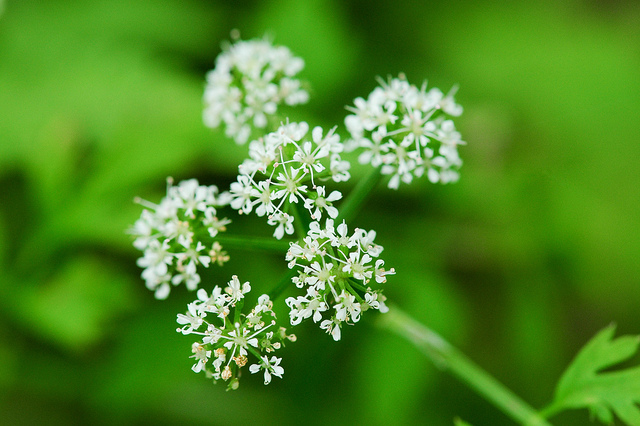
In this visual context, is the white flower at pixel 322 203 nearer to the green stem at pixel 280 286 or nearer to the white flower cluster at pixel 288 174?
the white flower cluster at pixel 288 174

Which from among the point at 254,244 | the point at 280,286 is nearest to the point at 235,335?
the point at 280,286

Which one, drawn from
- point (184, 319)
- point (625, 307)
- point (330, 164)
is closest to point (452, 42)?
point (625, 307)

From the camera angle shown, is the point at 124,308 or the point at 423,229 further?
the point at 423,229

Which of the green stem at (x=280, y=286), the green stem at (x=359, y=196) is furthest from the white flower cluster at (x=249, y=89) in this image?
the green stem at (x=280, y=286)

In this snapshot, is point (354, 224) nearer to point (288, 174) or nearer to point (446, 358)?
point (446, 358)

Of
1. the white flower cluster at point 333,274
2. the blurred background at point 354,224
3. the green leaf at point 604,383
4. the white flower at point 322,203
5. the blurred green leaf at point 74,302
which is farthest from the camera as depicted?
the blurred background at point 354,224

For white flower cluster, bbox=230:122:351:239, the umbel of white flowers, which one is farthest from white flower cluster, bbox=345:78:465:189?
white flower cluster, bbox=230:122:351:239

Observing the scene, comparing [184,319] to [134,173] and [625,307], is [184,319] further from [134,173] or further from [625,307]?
[625,307]
